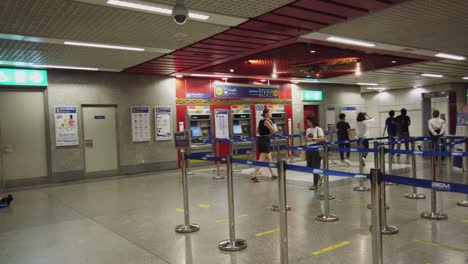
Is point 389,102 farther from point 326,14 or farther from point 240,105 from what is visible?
point 326,14

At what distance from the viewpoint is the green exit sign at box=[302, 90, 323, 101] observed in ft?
45.5

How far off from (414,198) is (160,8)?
15.7 ft

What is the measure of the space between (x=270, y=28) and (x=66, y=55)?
427 centimetres

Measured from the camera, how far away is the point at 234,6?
183 inches

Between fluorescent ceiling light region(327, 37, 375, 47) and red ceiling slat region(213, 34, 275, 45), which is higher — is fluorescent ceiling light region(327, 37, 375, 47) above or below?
above

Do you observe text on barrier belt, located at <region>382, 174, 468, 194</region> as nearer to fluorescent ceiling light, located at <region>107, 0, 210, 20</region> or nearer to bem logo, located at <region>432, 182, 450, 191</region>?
bem logo, located at <region>432, 182, 450, 191</region>

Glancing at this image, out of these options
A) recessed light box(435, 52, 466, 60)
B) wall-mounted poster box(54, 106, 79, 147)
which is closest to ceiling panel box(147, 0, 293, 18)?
wall-mounted poster box(54, 106, 79, 147)

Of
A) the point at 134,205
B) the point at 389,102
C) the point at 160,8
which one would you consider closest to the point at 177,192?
the point at 134,205

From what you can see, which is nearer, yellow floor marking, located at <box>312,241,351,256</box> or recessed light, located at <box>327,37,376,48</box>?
yellow floor marking, located at <box>312,241,351,256</box>

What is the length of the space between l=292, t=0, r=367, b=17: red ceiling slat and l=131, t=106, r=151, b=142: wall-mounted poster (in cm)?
652

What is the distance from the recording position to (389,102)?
20.1 metres

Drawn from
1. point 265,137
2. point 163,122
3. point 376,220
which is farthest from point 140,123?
point 376,220

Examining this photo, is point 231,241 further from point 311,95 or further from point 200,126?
point 311,95

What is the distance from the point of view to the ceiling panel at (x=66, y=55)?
6.45 metres
